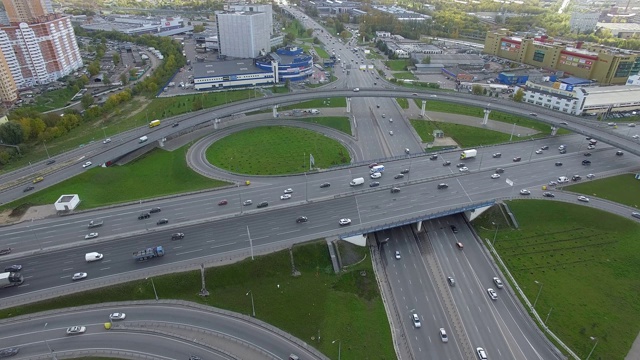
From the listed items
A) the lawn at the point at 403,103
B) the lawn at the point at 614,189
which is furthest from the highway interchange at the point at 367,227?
the lawn at the point at 403,103

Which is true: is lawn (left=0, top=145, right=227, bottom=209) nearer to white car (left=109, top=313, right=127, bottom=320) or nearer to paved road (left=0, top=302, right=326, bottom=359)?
paved road (left=0, top=302, right=326, bottom=359)

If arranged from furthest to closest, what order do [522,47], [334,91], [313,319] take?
1. [522,47]
2. [334,91]
3. [313,319]

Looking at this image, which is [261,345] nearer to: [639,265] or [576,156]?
[639,265]

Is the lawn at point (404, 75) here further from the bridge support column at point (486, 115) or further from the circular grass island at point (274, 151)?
the circular grass island at point (274, 151)

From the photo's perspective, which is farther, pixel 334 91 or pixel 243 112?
pixel 334 91

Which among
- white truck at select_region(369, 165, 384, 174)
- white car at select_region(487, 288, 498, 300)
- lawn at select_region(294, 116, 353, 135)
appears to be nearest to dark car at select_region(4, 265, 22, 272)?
white truck at select_region(369, 165, 384, 174)

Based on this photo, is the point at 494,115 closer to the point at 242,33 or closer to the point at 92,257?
the point at 92,257

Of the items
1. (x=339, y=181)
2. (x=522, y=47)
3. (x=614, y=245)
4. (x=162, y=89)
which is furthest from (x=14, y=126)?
(x=522, y=47)
